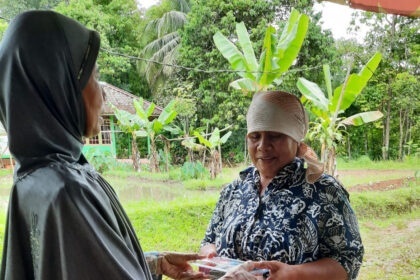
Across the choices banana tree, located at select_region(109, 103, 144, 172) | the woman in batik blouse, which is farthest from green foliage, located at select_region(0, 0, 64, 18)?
the woman in batik blouse

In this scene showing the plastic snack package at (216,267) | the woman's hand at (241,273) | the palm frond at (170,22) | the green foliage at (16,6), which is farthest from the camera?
the palm frond at (170,22)

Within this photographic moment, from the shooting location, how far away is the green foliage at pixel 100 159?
4141mm

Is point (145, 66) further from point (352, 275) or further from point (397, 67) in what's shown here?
point (352, 275)

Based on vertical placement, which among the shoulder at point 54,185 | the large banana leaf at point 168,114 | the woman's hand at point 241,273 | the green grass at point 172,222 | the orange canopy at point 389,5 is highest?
the orange canopy at point 389,5

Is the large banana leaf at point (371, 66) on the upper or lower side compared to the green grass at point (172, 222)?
upper

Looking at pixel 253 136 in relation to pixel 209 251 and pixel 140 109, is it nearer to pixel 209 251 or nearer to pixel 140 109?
pixel 209 251

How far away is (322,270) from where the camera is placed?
53.2 inches

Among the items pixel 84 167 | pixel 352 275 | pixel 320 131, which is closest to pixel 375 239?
pixel 320 131

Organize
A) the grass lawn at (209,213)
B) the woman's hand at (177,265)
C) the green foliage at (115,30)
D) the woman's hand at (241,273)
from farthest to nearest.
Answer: the grass lawn at (209,213)
the green foliage at (115,30)
the woman's hand at (177,265)
the woman's hand at (241,273)

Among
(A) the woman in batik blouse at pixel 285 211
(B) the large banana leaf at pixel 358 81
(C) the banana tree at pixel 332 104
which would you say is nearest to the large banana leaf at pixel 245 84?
(C) the banana tree at pixel 332 104

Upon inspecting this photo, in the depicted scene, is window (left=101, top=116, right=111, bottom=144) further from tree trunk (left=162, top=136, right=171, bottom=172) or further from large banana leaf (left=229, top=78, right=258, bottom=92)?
large banana leaf (left=229, top=78, right=258, bottom=92)

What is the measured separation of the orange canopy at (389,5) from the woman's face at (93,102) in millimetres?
2108

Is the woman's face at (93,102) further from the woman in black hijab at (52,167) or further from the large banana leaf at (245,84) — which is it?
the large banana leaf at (245,84)

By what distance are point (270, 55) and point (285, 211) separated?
6.84ft
